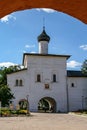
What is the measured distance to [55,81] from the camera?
48719 mm

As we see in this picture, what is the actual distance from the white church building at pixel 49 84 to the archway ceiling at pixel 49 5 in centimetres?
4346

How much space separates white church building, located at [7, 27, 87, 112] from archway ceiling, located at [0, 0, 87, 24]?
43.5 m

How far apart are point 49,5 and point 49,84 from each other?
4494 cm

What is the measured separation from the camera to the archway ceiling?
321 cm

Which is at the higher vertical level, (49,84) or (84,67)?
(84,67)

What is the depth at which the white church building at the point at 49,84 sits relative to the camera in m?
47.0

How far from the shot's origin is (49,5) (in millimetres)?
3389

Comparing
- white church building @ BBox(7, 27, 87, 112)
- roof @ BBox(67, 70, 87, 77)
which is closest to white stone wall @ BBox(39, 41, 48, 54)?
white church building @ BBox(7, 27, 87, 112)

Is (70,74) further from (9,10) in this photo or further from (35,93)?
(9,10)

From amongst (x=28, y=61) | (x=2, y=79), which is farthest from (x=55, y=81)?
(x=2, y=79)

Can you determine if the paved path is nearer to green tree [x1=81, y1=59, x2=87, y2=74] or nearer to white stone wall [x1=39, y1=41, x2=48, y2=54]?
white stone wall [x1=39, y1=41, x2=48, y2=54]

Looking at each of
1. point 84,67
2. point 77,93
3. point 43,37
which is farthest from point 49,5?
point 84,67

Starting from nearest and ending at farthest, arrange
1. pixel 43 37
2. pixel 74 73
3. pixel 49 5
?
1. pixel 49 5
2. pixel 74 73
3. pixel 43 37

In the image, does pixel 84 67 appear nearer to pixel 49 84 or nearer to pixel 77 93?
pixel 77 93
